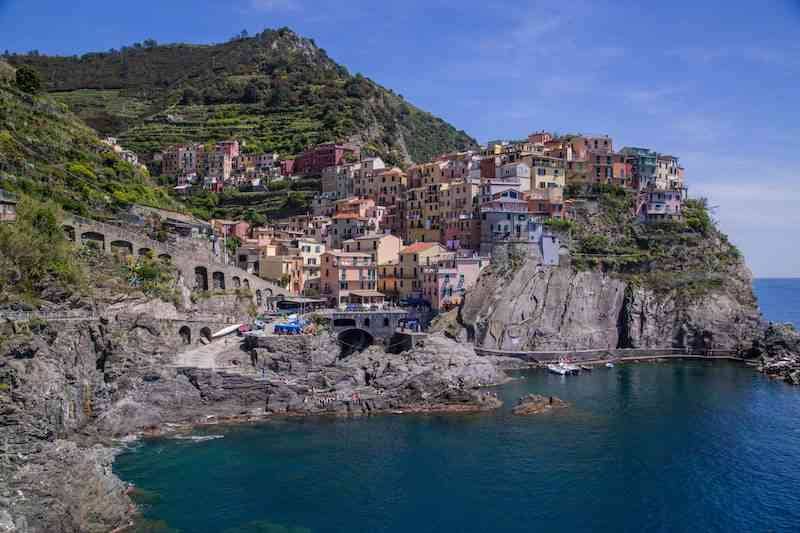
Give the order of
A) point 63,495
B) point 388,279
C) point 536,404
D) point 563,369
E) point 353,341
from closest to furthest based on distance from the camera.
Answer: point 63,495 → point 536,404 → point 353,341 → point 563,369 → point 388,279

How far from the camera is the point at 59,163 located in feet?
206

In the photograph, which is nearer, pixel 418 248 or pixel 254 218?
pixel 418 248

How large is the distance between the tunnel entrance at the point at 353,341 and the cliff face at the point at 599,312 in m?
11.3

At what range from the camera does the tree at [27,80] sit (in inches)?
2847

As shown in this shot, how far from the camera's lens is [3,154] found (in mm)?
57031

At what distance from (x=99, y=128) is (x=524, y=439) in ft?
321

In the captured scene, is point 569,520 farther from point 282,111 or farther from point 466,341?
point 282,111

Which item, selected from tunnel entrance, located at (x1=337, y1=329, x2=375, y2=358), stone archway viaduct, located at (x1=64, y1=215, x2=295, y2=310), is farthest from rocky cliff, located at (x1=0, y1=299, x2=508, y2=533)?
stone archway viaduct, located at (x1=64, y1=215, x2=295, y2=310)

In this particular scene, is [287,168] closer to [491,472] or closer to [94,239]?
[94,239]

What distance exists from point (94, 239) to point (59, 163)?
12875mm

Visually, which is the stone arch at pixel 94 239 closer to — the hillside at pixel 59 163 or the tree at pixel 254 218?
the hillside at pixel 59 163

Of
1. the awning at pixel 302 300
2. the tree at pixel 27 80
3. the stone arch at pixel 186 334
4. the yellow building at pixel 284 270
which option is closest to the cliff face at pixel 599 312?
the awning at pixel 302 300

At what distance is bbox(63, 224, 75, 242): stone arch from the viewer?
5238cm

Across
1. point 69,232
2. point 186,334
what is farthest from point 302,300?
point 69,232
